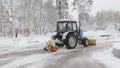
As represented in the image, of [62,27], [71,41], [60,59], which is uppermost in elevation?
[62,27]

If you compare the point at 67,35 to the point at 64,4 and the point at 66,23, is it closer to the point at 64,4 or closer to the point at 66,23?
the point at 66,23

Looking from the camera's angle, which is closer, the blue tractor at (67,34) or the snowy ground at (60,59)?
the snowy ground at (60,59)

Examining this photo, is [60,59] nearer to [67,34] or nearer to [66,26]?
[67,34]

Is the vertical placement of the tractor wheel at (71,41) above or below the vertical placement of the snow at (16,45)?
above

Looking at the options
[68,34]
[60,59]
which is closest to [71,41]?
[68,34]

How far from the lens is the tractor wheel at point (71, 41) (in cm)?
1704

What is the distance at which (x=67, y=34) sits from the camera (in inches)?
669

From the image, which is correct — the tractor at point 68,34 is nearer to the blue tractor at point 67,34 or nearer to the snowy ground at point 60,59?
the blue tractor at point 67,34

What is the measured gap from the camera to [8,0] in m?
42.6

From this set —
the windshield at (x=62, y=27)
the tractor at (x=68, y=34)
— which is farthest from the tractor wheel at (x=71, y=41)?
the windshield at (x=62, y=27)

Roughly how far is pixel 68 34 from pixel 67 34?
Answer: 136 mm

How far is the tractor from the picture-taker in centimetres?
1706

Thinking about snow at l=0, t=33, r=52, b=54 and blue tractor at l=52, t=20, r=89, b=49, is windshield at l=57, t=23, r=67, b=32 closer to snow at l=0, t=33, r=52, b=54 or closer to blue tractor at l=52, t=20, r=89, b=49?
blue tractor at l=52, t=20, r=89, b=49

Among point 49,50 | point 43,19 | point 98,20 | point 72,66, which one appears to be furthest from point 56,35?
point 98,20
